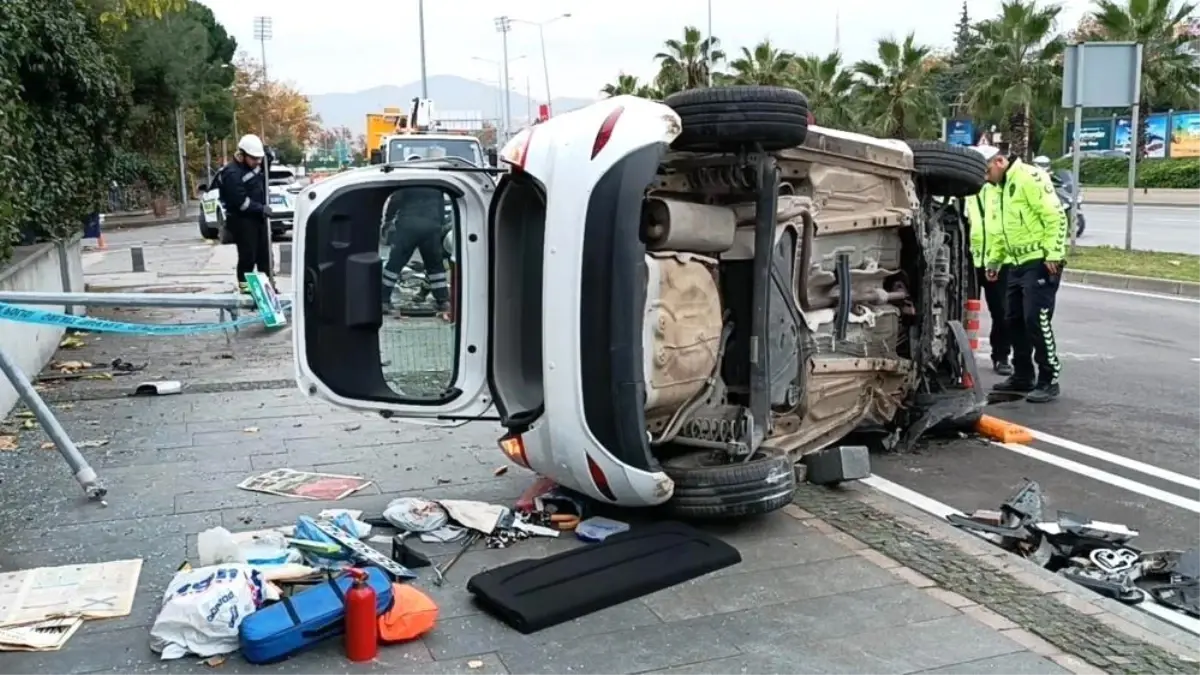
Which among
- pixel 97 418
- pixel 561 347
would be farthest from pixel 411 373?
pixel 97 418

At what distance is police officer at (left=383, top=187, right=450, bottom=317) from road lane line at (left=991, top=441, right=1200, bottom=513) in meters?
3.76

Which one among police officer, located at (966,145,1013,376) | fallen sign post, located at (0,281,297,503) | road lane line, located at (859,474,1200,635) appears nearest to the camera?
road lane line, located at (859,474,1200,635)

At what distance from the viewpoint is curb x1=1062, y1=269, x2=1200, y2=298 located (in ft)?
45.5

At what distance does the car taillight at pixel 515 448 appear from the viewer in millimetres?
4795

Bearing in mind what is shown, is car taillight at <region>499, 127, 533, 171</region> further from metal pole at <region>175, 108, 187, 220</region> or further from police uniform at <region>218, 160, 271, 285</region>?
metal pole at <region>175, 108, 187, 220</region>

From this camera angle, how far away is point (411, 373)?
5.04 m

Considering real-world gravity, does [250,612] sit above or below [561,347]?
below

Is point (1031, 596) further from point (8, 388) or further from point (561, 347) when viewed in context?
point (8, 388)

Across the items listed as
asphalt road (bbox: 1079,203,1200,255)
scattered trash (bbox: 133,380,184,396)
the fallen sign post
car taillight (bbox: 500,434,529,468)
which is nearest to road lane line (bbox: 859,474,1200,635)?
car taillight (bbox: 500,434,529,468)

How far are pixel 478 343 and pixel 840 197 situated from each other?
7.00 ft

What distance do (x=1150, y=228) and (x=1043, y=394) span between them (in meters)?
19.1

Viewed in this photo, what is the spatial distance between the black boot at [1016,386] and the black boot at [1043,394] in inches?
5.6

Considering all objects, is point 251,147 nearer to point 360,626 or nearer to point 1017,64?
point 360,626

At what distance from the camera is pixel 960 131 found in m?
40.6
